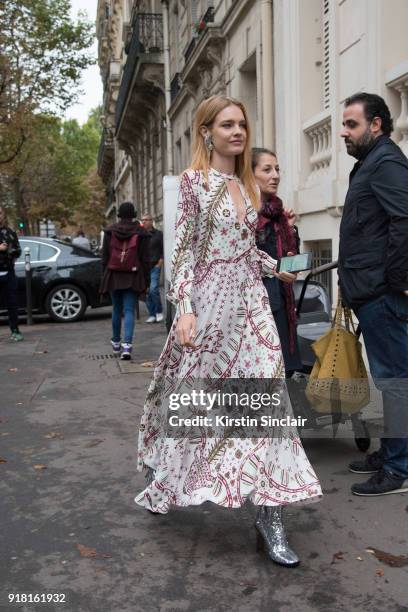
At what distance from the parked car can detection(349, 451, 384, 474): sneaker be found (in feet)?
28.8

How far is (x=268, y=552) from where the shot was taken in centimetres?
295

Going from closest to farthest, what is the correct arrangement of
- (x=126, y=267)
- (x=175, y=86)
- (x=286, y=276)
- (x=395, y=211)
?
1. (x=395, y=211)
2. (x=286, y=276)
3. (x=126, y=267)
4. (x=175, y=86)

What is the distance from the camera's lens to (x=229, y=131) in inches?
118

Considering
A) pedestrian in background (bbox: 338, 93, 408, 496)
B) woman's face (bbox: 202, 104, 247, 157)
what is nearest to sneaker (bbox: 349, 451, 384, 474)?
pedestrian in background (bbox: 338, 93, 408, 496)

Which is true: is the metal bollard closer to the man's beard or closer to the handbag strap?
the handbag strap

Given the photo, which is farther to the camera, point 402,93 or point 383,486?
point 402,93

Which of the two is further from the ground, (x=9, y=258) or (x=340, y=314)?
(x=9, y=258)

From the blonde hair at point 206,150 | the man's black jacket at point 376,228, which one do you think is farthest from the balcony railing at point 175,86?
the blonde hair at point 206,150

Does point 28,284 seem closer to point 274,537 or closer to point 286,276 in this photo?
point 286,276

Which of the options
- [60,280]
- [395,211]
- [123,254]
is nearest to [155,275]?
[60,280]

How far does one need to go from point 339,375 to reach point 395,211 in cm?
92

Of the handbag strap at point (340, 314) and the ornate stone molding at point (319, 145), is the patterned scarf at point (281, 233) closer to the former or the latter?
the handbag strap at point (340, 314)

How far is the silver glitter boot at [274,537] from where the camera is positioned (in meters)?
2.87

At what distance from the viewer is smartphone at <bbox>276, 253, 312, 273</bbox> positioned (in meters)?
3.43
